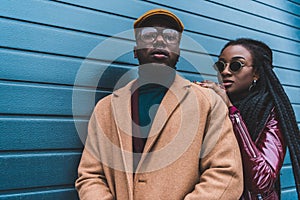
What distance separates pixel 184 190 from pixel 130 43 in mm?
1219

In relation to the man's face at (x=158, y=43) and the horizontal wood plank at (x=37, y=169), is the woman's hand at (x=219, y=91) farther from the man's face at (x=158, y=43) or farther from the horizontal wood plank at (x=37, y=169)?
the horizontal wood plank at (x=37, y=169)

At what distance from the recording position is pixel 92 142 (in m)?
2.17

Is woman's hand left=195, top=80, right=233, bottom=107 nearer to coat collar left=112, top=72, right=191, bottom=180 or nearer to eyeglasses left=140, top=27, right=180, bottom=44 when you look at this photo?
coat collar left=112, top=72, right=191, bottom=180

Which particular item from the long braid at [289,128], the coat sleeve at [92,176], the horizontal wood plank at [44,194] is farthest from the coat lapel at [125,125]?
the long braid at [289,128]

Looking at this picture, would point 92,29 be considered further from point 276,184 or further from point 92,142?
point 276,184

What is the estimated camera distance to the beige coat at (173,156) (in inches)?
76.8

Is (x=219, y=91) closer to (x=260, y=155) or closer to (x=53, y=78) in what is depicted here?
(x=260, y=155)

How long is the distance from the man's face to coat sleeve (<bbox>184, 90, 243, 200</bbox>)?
36cm

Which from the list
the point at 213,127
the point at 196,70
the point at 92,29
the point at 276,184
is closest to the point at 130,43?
the point at 92,29

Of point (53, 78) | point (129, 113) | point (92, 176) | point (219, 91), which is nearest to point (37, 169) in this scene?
point (92, 176)

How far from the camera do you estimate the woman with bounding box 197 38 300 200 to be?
2.13m

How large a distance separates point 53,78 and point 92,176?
66cm

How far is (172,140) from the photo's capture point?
2037mm

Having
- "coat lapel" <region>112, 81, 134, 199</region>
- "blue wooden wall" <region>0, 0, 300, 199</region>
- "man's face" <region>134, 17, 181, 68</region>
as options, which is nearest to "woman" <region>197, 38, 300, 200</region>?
"man's face" <region>134, 17, 181, 68</region>
